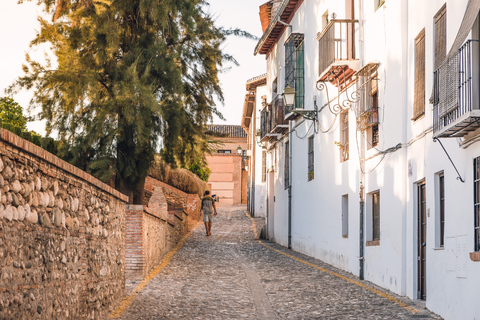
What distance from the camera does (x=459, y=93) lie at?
7934 mm

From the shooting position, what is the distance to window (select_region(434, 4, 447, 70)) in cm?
973

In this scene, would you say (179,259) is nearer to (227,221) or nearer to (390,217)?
(390,217)

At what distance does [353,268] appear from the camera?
14.7 metres

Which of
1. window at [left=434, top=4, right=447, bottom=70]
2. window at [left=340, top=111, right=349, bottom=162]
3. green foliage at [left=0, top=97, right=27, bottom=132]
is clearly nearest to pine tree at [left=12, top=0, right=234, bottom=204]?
window at [left=340, top=111, right=349, bottom=162]

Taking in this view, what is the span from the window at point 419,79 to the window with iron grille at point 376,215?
289 centimetres

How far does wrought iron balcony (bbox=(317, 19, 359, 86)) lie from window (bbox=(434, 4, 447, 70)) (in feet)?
15.1

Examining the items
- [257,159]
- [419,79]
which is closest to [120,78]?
[419,79]

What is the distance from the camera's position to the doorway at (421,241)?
Result: 10906 mm

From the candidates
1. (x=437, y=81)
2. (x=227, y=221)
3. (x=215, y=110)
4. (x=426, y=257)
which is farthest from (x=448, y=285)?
(x=227, y=221)

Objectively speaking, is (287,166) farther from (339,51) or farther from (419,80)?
(419,80)

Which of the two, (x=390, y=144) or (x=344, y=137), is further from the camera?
(x=344, y=137)

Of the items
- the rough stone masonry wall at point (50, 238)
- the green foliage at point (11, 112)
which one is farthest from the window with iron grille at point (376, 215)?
the green foliage at point (11, 112)

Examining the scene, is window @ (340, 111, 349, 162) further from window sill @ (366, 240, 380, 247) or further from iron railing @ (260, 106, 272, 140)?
iron railing @ (260, 106, 272, 140)

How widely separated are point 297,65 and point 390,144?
865 cm
